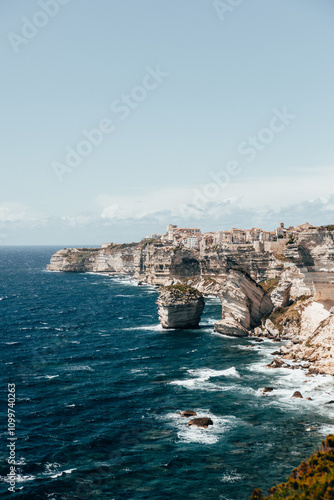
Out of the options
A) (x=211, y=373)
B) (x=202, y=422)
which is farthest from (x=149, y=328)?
(x=202, y=422)

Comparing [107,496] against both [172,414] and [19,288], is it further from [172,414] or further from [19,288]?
[19,288]

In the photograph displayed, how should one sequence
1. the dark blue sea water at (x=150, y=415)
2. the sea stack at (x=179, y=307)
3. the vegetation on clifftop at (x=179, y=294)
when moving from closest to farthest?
the dark blue sea water at (x=150, y=415)
the vegetation on clifftop at (x=179, y=294)
the sea stack at (x=179, y=307)

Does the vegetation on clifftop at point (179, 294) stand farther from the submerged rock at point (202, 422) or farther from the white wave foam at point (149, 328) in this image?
the submerged rock at point (202, 422)

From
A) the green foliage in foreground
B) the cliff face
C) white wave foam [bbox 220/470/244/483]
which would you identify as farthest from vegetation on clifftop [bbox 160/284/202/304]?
the green foliage in foreground

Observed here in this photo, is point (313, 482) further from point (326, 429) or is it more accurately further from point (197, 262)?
point (197, 262)

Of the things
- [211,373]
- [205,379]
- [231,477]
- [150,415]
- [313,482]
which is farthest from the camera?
[211,373]

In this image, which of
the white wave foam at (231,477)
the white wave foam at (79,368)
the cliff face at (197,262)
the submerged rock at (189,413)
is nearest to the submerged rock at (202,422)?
the submerged rock at (189,413)
